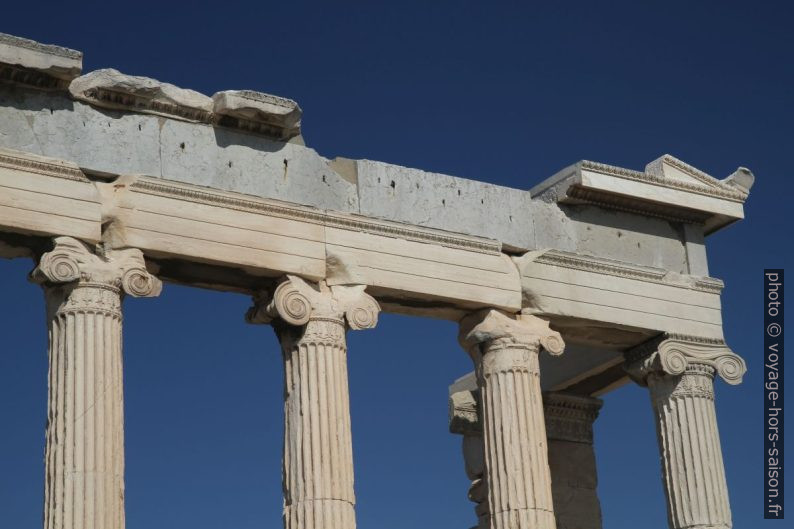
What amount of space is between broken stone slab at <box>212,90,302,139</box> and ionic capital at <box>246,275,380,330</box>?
6.76 ft

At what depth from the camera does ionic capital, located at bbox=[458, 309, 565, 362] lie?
2527 centimetres

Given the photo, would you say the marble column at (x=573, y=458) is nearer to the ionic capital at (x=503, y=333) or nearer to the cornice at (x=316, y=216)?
the ionic capital at (x=503, y=333)

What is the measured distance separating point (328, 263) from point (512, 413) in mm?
3310

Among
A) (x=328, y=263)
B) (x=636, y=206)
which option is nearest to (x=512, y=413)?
(x=328, y=263)

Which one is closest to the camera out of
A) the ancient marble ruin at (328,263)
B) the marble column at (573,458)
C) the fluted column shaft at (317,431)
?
the ancient marble ruin at (328,263)

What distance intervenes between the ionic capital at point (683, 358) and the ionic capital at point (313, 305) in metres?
4.77

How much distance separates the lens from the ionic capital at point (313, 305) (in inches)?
930

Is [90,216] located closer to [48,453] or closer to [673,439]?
[48,453]

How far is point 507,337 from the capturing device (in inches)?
993

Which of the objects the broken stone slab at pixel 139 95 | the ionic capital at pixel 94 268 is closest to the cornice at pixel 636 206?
the broken stone slab at pixel 139 95

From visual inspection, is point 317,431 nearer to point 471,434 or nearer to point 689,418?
point 689,418

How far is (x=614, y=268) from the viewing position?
2661cm

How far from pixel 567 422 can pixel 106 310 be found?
9765 mm

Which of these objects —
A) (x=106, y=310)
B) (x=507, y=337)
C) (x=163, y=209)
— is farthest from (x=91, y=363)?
(x=507, y=337)
